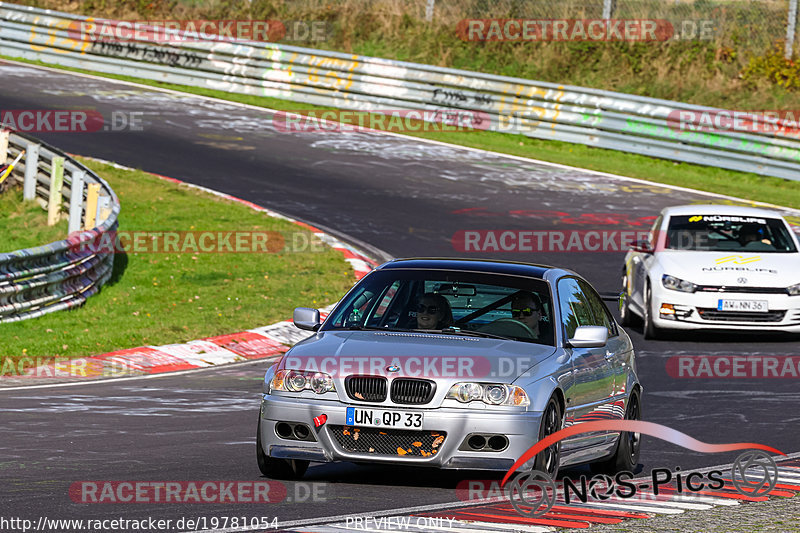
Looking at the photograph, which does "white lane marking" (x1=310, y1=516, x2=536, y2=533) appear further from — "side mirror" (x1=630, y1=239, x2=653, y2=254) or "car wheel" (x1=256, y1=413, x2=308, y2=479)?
"side mirror" (x1=630, y1=239, x2=653, y2=254)

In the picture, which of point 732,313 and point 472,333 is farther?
point 732,313

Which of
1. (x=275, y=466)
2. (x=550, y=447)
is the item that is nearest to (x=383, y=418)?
(x=275, y=466)

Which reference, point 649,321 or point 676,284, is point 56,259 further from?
point 676,284

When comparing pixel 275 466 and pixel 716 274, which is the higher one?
pixel 275 466

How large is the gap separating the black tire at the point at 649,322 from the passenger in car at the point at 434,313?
24.5ft

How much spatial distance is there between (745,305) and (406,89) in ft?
52.2

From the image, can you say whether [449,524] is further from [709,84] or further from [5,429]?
[709,84]

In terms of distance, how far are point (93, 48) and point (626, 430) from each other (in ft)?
89.9

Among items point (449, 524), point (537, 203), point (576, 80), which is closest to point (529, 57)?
point (576, 80)

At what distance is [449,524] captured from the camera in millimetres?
6883

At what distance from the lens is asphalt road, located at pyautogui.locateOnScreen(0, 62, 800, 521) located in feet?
26.8

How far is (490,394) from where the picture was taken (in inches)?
306

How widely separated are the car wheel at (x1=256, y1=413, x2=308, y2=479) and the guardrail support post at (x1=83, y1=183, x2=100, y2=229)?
11311 millimetres

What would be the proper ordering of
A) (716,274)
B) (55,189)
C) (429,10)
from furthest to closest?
(429,10), (55,189), (716,274)
